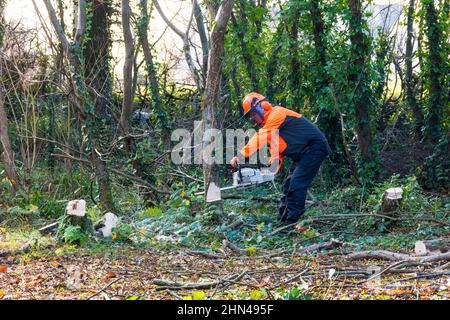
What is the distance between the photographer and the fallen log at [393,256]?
6.27 m

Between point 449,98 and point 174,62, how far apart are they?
6625mm

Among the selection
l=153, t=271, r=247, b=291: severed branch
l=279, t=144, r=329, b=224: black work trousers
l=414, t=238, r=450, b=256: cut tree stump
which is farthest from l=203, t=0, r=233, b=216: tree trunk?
l=153, t=271, r=247, b=291: severed branch

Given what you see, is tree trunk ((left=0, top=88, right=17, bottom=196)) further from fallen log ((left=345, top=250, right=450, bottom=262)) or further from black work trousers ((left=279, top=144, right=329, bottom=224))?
fallen log ((left=345, top=250, right=450, bottom=262))

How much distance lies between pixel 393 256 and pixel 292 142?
2.89 m

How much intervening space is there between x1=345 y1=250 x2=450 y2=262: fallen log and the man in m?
2.22

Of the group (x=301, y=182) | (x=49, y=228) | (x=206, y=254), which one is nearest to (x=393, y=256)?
(x=206, y=254)

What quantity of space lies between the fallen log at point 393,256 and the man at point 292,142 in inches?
87.6

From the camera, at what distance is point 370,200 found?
9.58 metres

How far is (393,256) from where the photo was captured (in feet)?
21.9

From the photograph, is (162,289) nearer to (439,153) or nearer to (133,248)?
(133,248)

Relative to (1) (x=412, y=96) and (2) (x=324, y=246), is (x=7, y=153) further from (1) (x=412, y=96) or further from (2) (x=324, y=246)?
(1) (x=412, y=96)

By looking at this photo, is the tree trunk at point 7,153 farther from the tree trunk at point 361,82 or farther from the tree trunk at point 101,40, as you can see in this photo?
the tree trunk at point 361,82

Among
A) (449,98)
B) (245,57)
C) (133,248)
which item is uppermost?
(245,57)
